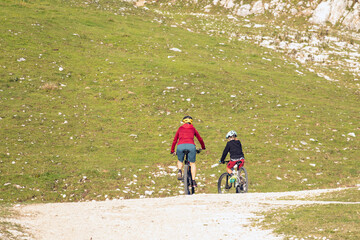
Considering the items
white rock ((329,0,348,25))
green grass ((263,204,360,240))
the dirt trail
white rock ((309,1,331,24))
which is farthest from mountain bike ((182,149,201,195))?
white rock ((329,0,348,25))

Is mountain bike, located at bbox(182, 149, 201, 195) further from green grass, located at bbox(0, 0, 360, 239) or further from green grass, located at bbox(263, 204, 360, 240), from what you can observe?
green grass, located at bbox(263, 204, 360, 240)

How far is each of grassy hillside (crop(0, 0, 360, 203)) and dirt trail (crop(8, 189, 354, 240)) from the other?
4.17 m

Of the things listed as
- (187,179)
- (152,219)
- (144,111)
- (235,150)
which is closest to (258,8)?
(144,111)

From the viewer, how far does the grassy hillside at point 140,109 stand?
1908 centimetres

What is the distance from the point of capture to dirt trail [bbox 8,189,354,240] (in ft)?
31.4

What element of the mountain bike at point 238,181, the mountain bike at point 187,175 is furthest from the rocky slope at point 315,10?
the mountain bike at point 187,175

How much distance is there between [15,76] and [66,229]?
22691mm

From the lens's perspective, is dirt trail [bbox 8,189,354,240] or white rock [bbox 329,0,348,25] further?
white rock [bbox 329,0,348,25]

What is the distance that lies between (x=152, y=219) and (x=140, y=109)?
17.7 metres

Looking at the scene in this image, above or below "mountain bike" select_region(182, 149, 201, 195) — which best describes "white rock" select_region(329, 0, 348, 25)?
above

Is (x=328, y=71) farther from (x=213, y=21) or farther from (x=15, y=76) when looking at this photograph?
(x=15, y=76)

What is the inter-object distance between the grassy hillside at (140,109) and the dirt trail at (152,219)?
417cm

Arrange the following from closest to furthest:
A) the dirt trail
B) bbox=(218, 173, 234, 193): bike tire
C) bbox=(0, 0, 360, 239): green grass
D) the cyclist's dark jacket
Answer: the dirt trail
the cyclist's dark jacket
bbox=(218, 173, 234, 193): bike tire
bbox=(0, 0, 360, 239): green grass

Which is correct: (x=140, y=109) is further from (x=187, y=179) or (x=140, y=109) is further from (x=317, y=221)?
(x=317, y=221)
